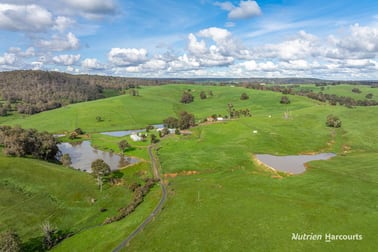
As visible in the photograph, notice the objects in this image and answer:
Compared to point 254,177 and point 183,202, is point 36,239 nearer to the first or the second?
point 183,202

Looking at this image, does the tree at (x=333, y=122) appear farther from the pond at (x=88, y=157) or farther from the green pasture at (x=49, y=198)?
the green pasture at (x=49, y=198)

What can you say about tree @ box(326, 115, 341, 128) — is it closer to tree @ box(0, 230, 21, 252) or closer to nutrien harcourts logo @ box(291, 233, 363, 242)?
nutrien harcourts logo @ box(291, 233, 363, 242)

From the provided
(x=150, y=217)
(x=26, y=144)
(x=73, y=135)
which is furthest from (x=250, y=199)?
(x=73, y=135)

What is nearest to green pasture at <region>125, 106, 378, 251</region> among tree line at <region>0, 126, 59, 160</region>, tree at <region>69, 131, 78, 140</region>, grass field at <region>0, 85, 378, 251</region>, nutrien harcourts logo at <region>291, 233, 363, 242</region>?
grass field at <region>0, 85, 378, 251</region>

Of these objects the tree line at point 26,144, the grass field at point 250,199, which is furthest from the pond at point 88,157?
the tree line at point 26,144

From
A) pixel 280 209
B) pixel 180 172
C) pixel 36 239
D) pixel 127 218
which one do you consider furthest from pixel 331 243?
pixel 36 239
